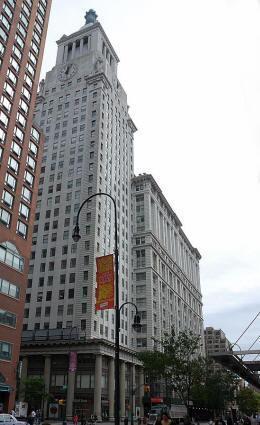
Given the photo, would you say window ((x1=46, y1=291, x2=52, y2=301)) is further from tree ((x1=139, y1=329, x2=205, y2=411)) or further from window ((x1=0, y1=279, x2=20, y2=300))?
window ((x1=0, y1=279, x2=20, y2=300))

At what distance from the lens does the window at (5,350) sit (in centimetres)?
5088

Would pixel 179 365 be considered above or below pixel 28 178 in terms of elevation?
below

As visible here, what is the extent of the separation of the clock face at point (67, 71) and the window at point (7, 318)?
8130 centimetres

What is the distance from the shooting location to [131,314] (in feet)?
318

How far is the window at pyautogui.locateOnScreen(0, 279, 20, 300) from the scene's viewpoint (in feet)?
172

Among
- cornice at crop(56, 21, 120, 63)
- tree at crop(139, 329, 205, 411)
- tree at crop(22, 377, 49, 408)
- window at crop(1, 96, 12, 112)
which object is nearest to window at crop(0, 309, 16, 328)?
tree at crop(22, 377, 49, 408)

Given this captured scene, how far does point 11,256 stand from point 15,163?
44.6 ft

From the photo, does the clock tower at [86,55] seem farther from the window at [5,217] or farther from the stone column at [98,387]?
the stone column at [98,387]

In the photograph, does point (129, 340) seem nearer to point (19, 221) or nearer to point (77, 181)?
point (77, 181)

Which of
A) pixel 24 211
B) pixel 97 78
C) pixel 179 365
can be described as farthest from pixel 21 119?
pixel 97 78

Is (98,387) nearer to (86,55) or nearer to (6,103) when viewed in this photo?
(6,103)

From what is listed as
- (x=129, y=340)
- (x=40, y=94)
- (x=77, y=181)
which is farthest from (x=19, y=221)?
(x=40, y=94)

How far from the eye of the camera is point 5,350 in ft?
169

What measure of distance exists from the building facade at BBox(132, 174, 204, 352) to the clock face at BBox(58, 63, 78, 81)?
34.5 m
